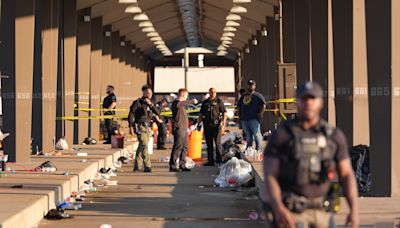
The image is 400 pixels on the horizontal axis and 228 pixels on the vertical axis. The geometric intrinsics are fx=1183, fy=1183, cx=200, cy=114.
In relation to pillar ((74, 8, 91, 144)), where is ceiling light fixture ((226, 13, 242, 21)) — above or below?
above

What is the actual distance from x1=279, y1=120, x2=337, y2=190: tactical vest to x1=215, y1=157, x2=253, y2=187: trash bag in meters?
13.4

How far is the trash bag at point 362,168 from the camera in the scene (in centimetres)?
1978

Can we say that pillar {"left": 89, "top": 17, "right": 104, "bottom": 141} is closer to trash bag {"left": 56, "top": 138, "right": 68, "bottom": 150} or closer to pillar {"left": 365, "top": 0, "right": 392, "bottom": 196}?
trash bag {"left": 56, "top": 138, "right": 68, "bottom": 150}

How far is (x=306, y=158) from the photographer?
890cm

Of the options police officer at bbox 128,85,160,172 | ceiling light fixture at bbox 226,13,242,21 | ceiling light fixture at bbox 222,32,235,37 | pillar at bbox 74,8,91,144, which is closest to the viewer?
police officer at bbox 128,85,160,172

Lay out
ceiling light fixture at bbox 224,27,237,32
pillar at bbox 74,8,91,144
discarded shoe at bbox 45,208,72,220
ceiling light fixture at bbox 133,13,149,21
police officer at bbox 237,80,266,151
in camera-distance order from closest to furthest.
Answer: discarded shoe at bbox 45,208,72,220 < police officer at bbox 237,80,266,151 < pillar at bbox 74,8,91,144 < ceiling light fixture at bbox 133,13,149,21 < ceiling light fixture at bbox 224,27,237,32

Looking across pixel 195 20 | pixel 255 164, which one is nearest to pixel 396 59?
pixel 255 164

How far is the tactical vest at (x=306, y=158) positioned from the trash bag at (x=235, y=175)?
13421 millimetres

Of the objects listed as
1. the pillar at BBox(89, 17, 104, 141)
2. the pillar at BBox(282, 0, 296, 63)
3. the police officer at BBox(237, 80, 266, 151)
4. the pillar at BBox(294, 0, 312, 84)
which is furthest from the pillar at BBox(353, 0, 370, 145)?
the pillar at BBox(89, 17, 104, 141)

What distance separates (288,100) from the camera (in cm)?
2833

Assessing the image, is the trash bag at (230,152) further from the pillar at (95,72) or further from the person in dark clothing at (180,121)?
the pillar at (95,72)

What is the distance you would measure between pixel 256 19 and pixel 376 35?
1418 inches

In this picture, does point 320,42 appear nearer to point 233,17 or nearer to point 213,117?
point 213,117

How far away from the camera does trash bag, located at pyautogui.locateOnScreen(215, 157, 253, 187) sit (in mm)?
22562
